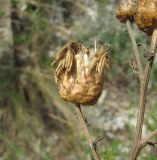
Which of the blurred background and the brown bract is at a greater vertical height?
the brown bract

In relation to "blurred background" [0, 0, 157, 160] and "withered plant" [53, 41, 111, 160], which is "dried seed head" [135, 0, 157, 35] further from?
Result: "blurred background" [0, 0, 157, 160]

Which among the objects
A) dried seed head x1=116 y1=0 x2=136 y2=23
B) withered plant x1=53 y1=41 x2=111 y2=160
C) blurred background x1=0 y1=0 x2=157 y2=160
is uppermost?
dried seed head x1=116 y1=0 x2=136 y2=23

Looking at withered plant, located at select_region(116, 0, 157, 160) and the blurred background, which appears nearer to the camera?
withered plant, located at select_region(116, 0, 157, 160)

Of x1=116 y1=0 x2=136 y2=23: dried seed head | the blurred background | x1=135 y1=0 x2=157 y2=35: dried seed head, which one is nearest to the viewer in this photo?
x1=135 y1=0 x2=157 y2=35: dried seed head

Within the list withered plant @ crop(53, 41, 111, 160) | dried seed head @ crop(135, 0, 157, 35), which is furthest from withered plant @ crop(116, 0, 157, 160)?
withered plant @ crop(53, 41, 111, 160)

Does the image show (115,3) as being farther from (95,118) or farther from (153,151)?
(153,151)

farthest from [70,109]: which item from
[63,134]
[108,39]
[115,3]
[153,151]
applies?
[153,151]

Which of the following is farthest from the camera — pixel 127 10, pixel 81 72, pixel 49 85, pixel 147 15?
pixel 49 85

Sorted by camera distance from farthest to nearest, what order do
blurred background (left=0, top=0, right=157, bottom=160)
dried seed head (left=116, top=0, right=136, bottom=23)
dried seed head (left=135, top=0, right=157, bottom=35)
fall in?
blurred background (left=0, top=0, right=157, bottom=160)
dried seed head (left=116, top=0, right=136, bottom=23)
dried seed head (left=135, top=0, right=157, bottom=35)

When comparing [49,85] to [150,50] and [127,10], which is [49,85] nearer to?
[127,10]

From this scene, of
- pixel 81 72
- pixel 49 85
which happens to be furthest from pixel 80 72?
pixel 49 85
